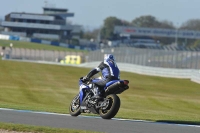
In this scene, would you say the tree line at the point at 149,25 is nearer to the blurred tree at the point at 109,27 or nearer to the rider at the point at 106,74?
the blurred tree at the point at 109,27

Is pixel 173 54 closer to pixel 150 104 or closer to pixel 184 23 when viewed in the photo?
Result: pixel 150 104

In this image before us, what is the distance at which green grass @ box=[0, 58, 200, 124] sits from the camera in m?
21.7

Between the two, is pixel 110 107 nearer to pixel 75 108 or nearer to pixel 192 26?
pixel 75 108

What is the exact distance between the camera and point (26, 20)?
119 meters

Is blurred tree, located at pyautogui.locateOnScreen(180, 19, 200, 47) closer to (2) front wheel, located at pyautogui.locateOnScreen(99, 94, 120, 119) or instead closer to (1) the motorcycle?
(1) the motorcycle

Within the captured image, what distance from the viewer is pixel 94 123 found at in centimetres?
1260

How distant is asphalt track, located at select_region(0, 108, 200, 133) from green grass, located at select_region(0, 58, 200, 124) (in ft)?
4.42

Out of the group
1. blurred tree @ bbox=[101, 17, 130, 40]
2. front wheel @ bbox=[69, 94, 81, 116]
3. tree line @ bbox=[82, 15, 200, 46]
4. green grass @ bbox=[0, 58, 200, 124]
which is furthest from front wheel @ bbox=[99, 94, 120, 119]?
blurred tree @ bbox=[101, 17, 130, 40]

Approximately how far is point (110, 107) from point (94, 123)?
718 mm

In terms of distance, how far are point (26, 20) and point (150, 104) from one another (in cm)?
9502

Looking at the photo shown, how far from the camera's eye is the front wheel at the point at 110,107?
12.9 meters

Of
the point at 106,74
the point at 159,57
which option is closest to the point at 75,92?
the point at 106,74

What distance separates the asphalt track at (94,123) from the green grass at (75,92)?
135 cm

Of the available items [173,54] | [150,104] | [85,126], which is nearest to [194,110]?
[150,104]
